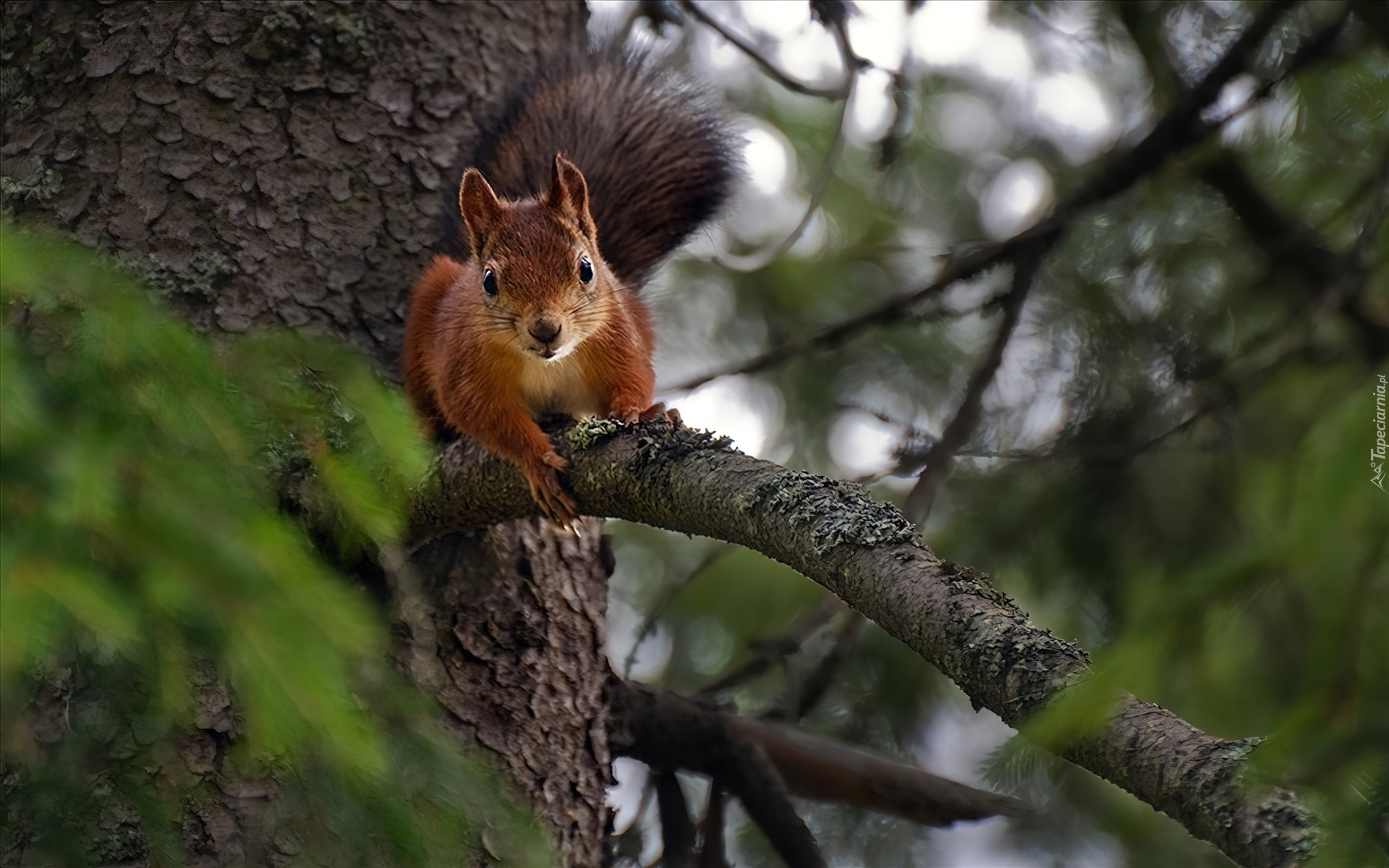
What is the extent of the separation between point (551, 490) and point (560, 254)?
0.46m

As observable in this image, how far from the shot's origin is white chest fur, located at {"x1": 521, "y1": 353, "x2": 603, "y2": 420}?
1.95m

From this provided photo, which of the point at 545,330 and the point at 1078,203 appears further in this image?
the point at 1078,203

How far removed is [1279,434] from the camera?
2527 millimetres

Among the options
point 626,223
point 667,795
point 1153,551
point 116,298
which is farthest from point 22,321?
point 1153,551

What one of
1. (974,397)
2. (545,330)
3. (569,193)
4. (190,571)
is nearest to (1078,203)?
(974,397)

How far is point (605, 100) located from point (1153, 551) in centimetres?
140

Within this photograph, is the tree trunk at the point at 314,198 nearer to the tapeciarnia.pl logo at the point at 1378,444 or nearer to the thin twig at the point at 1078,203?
the thin twig at the point at 1078,203

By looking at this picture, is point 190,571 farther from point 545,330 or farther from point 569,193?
point 569,193

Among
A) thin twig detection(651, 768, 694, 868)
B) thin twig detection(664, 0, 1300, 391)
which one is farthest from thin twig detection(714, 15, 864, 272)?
thin twig detection(651, 768, 694, 868)

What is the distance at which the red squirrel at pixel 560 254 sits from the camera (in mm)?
1772

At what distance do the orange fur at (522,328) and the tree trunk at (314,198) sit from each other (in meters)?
0.08

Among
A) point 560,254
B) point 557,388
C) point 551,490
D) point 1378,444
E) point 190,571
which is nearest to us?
point 190,571

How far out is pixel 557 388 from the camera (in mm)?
1992

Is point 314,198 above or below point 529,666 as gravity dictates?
above
